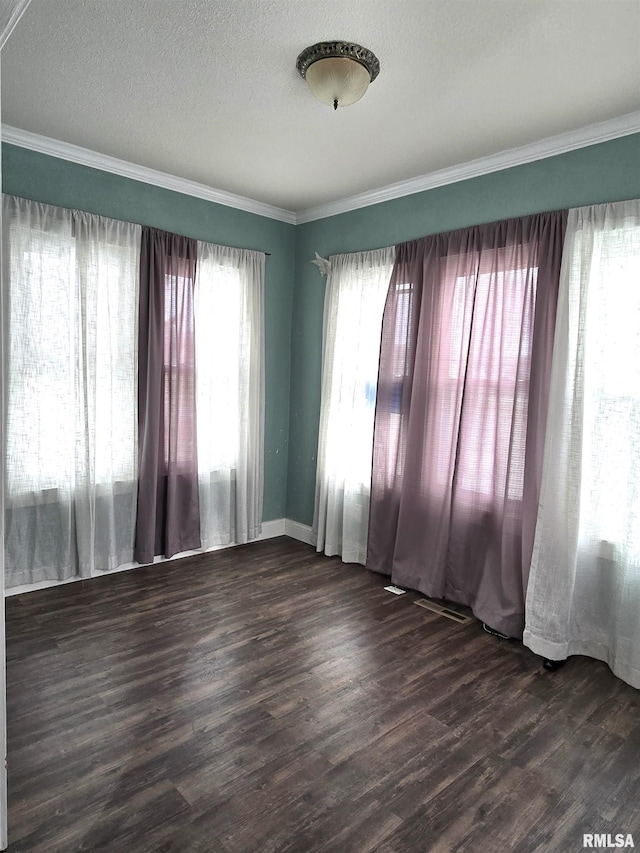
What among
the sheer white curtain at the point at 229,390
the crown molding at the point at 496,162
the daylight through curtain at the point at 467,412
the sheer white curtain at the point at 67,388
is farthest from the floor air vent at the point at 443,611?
the crown molding at the point at 496,162

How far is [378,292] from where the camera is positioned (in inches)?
159

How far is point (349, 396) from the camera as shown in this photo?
4246 millimetres

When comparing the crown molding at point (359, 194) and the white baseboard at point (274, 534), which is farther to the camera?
the white baseboard at point (274, 534)

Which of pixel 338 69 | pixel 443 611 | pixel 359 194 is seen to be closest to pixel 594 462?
pixel 443 611

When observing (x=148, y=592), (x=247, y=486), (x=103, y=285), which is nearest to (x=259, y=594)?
(x=148, y=592)

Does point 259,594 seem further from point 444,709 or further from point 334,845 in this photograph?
point 334,845

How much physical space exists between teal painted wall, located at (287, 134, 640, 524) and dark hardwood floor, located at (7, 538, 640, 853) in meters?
1.68

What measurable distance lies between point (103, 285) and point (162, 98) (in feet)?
4.25

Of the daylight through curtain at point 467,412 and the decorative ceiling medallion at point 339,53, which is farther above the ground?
the decorative ceiling medallion at point 339,53

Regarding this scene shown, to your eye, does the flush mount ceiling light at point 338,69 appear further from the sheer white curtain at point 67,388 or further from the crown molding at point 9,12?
the sheer white curtain at point 67,388

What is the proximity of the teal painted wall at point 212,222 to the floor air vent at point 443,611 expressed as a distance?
1747 millimetres

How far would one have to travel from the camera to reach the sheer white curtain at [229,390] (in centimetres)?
418

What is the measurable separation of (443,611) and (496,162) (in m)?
Answer: 2.78

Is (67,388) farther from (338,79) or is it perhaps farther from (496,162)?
(496,162)
